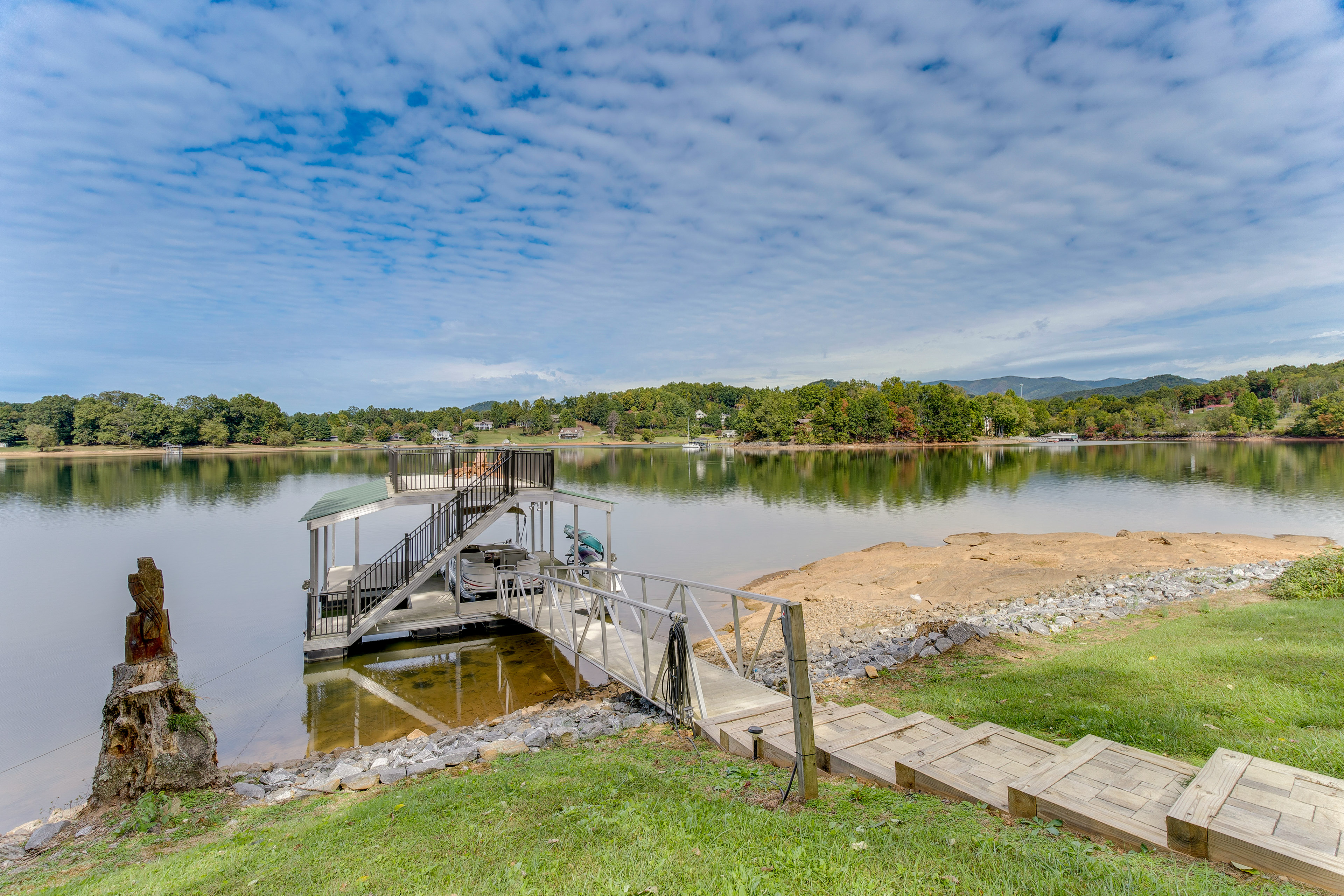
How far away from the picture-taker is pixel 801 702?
13.9 ft

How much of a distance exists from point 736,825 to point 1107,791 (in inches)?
96.4

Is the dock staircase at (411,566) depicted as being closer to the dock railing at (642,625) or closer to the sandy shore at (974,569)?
the dock railing at (642,625)

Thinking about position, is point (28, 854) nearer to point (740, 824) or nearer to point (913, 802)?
point (740, 824)

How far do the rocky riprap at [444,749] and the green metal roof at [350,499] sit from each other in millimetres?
5264

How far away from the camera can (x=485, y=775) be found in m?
6.46

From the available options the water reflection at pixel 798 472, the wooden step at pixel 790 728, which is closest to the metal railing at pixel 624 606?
the wooden step at pixel 790 728

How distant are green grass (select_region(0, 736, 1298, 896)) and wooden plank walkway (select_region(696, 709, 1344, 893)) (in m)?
0.16

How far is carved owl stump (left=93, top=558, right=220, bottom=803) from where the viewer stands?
6.29 m

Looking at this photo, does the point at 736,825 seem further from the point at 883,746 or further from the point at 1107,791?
the point at 1107,791

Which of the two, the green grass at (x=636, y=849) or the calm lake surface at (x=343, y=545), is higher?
the green grass at (x=636, y=849)

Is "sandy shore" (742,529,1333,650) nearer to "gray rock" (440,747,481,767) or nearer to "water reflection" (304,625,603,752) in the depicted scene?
"water reflection" (304,625,603,752)

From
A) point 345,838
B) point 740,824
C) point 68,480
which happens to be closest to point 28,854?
point 345,838

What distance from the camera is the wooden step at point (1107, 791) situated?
3.51 meters

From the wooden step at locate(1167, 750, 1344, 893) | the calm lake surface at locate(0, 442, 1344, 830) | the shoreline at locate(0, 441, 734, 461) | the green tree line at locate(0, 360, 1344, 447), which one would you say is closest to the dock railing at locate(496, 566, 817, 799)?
the calm lake surface at locate(0, 442, 1344, 830)
